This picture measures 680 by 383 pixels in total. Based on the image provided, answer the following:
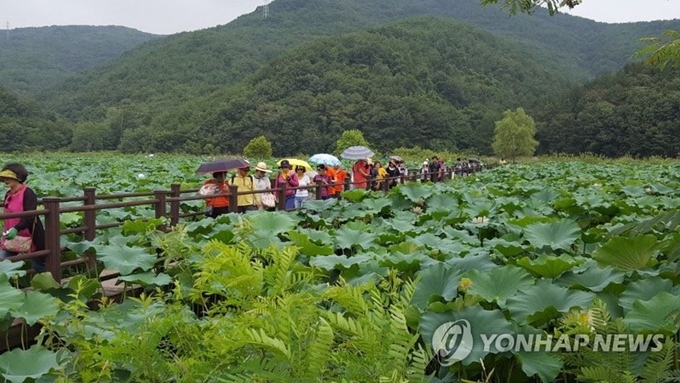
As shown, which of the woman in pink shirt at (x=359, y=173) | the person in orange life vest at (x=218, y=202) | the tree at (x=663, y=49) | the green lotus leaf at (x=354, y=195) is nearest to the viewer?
the tree at (x=663, y=49)

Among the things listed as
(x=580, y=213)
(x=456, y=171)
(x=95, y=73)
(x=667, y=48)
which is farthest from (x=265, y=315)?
(x=95, y=73)

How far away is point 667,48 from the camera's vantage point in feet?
8.26

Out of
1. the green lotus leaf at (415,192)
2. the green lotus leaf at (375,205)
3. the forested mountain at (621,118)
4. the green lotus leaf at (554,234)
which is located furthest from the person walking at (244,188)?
the forested mountain at (621,118)

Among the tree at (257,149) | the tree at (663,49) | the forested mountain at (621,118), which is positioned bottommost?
the tree at (257,149)

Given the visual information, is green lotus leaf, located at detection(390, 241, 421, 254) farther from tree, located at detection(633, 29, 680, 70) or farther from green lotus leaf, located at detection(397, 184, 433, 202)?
green lotus leaf, located at detection(397, 184, 433, 202)

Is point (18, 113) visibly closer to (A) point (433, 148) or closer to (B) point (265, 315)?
(A) point (433, 148)

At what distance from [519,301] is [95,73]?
93823 mm

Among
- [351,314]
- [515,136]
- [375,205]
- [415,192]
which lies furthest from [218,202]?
[515,136]

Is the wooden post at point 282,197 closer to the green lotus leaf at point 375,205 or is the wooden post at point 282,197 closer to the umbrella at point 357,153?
the green lotus leaf at point 375,205

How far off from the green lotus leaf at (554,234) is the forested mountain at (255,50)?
7285cm

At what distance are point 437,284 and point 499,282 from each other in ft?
0.93

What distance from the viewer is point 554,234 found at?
432 centimetres

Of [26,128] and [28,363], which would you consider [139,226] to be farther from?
[26,128]

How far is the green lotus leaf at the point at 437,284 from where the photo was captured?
2.79 m
